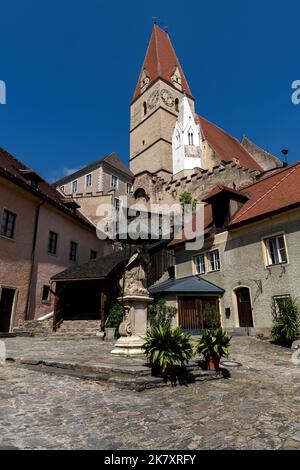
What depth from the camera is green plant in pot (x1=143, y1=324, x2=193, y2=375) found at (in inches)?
240

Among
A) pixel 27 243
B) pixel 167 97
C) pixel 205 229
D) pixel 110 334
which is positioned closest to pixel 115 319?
pixel 110 334

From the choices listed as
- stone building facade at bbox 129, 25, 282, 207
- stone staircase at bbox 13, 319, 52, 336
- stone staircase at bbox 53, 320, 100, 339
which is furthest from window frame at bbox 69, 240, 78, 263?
stone building facade at bbox 129, 25, 282, 207

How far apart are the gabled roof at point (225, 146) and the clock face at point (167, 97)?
5.94 meters

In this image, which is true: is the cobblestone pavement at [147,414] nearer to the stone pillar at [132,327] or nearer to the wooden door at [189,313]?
the stone pillar at [132,327]

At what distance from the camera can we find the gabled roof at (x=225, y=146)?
133ft

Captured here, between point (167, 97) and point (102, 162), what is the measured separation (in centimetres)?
1848

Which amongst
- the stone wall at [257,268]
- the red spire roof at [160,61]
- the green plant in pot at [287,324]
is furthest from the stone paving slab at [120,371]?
the red spire roof at [160,61]

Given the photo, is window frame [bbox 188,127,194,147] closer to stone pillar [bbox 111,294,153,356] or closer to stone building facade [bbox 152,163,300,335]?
stone building facade [bbox 152,163,300,335]

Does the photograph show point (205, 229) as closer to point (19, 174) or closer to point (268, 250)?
point (268, 250)

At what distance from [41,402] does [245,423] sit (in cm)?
320

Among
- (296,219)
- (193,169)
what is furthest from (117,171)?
(296,219)

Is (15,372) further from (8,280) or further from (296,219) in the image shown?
(296,219)

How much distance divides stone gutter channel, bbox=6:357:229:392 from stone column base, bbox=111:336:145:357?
1470mm

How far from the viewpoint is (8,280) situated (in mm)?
16797
